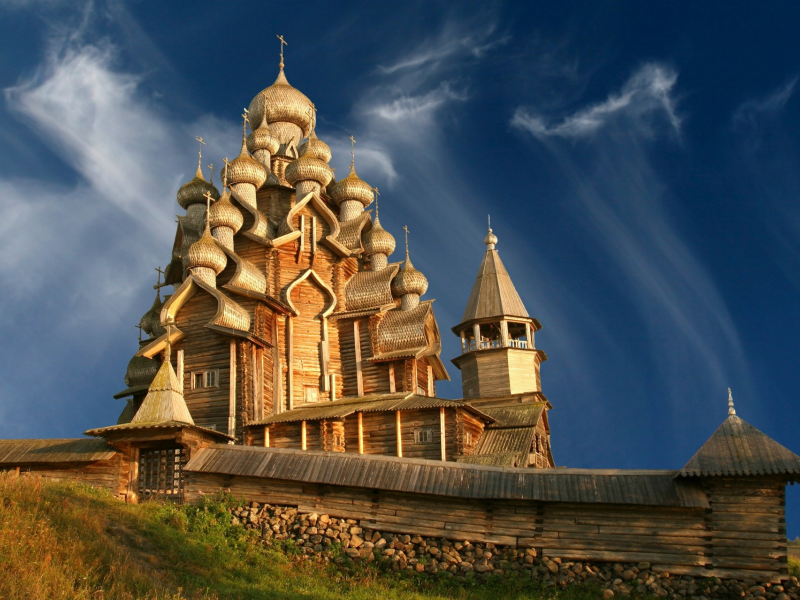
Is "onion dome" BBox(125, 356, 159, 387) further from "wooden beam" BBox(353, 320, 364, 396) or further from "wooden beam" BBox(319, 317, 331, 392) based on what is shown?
"wooden beam" BBox(353, 320, 364, 396)

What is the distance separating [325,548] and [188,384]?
890cm

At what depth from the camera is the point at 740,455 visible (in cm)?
1152

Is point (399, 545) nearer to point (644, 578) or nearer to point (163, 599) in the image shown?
point (644, 578)

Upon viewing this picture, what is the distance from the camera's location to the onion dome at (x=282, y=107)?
28641 millimetres

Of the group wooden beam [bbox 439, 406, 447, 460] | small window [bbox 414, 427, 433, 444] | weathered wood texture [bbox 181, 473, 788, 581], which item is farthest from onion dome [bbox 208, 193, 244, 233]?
weathered wood texture [bbox 181, 473, 788, 581]

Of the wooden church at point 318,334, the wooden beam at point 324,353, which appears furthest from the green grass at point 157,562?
the wooden beam at point 324,353

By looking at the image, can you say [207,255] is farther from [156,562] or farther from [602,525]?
[602,525]

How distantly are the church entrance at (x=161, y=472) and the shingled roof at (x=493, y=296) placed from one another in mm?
12183

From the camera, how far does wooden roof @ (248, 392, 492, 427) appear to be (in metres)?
19.4

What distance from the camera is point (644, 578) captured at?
11.5 m

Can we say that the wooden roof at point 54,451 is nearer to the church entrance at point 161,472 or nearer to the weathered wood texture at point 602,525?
the church entrance at point 161,472

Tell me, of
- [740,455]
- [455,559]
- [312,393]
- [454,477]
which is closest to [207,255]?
[312,393]

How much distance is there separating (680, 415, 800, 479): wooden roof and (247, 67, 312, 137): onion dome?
20668 millimetres

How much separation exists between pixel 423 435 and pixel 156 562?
967cm
